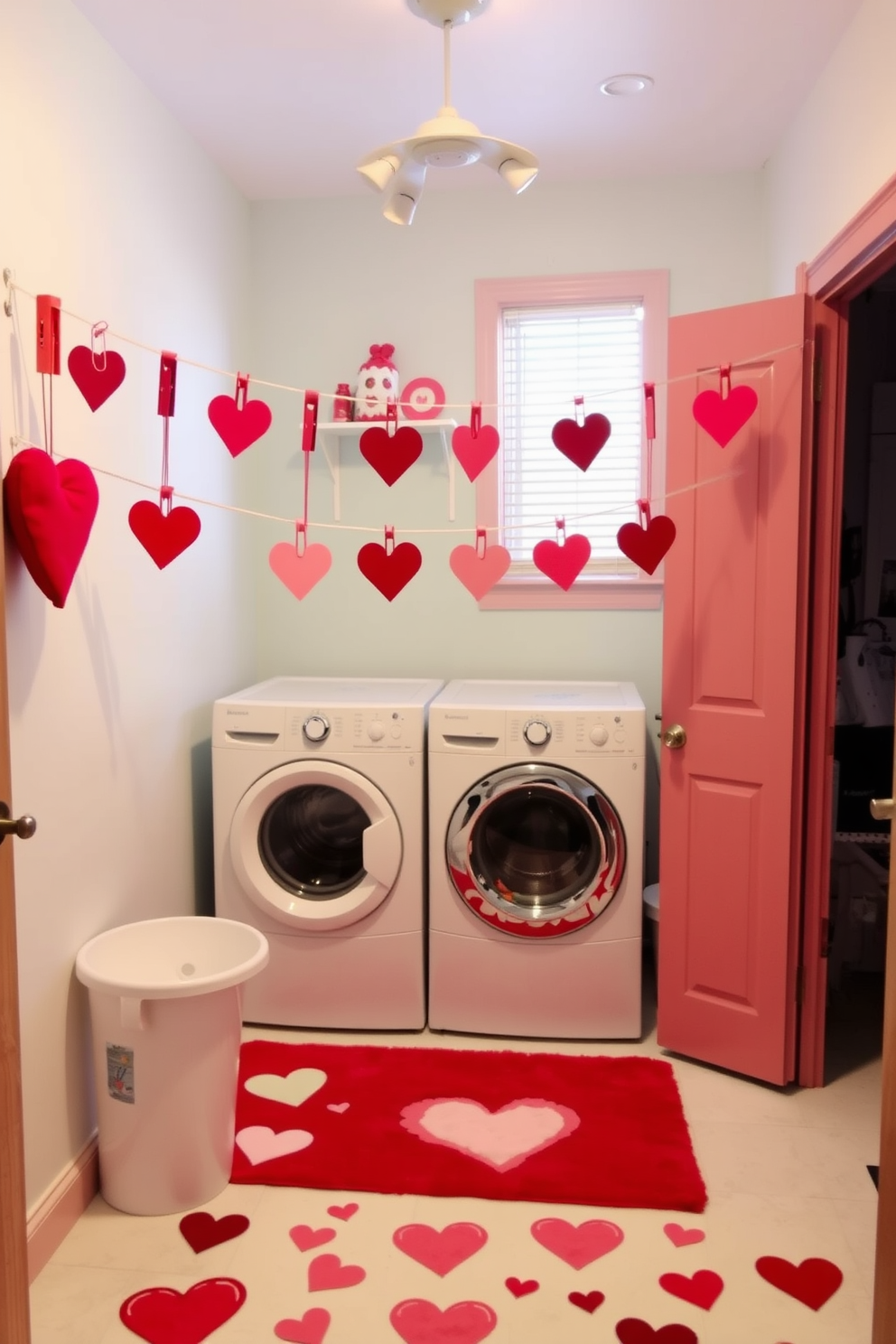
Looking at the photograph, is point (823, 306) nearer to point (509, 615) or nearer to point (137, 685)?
point (509, 615)

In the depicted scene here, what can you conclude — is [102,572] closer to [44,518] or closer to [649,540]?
[44,518]

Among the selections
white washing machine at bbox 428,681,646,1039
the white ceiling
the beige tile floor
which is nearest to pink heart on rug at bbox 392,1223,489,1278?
the beige tile floor

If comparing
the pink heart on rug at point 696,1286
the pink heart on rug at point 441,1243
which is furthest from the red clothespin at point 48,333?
the pink heart on rug at point 696,1286

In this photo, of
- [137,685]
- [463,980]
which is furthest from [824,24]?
[463,980]

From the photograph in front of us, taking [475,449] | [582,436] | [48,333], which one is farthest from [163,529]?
[582,436]

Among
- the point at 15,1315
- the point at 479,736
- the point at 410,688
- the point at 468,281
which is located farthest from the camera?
the point at 468,281

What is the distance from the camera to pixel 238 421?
2189mm

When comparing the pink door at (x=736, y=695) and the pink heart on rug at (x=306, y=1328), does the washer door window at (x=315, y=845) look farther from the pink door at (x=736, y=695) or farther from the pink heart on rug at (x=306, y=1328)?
the pink heart on rug at (x=306, y=1328)

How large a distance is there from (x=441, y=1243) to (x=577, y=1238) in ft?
0.90

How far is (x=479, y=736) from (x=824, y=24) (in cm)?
187

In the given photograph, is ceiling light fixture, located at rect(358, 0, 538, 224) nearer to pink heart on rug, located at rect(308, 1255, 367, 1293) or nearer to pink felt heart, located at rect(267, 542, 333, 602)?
pink felt heart, located at rect(267, 542, 333, 602)

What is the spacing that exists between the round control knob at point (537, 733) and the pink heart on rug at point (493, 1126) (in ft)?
2.97

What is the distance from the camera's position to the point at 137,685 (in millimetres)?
2566

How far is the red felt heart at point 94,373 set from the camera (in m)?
1.99
